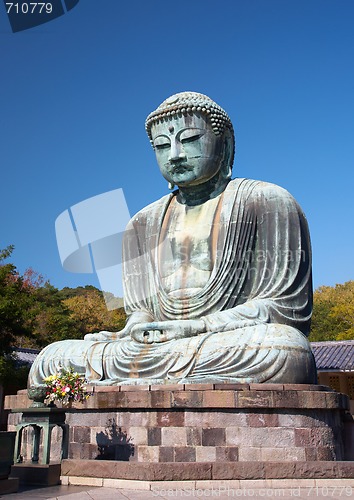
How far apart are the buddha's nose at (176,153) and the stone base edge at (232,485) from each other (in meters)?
5.29

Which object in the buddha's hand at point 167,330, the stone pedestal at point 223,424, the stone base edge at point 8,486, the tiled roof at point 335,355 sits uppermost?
the tiled roof at point 335,355

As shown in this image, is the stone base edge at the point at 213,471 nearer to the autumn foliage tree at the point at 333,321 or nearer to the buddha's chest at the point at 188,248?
the buddha's chest at the point at 188,248

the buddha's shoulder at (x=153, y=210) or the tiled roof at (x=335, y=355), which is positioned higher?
the buddha's shoulder at (x=153, y=210)

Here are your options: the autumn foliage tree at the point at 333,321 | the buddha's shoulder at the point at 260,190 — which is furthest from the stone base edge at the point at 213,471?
the autumn foliage tree at the point at 333,321

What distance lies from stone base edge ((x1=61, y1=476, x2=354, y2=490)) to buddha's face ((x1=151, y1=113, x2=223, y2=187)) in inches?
205

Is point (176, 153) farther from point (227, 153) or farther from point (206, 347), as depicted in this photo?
point (206, 347)

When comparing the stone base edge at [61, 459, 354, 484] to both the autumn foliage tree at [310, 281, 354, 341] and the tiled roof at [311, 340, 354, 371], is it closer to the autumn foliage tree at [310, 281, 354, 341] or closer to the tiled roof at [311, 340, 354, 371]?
the tiled roof at [311, 340, 354, 371]

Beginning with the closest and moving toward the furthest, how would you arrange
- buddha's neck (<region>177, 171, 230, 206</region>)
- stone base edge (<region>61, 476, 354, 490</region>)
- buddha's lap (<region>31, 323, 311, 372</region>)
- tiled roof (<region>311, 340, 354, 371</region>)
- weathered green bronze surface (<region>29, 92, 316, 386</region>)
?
stone base edge (<region>61, 476, 354, 490</region>)
buddha's lap (<region>31, 323, 311, 372</region>)
weathered green bronze surface (<region>29, 92, 316, 386</region>)
buddha's neck (<region>177, 171, 230, 206</region>)
tiled roof (<region>311, 340, 354, 371</region>)

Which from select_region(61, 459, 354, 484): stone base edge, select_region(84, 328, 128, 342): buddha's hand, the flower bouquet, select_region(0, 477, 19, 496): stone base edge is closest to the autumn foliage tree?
select_region(84, 328, 128, 342): buddha's hand

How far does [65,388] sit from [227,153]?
5.27 m

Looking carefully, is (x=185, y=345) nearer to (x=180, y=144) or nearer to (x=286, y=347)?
(x=286, y=347)

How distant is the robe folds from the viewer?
7368 mm

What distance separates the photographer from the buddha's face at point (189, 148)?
9.59 meters

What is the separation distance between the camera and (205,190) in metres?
9.95
